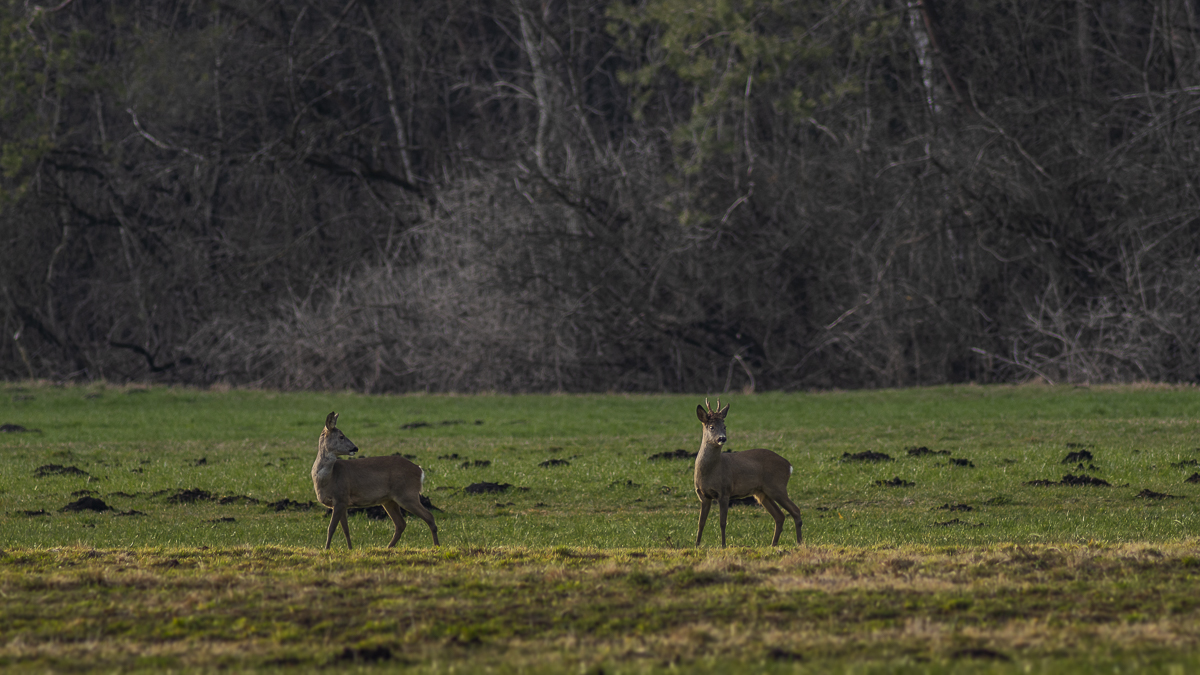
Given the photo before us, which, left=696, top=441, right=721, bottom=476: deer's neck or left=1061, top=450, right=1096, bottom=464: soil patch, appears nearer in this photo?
left=696, top=441, right=721, bottom=476: deer's neck

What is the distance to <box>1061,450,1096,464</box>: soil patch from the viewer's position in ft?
61.7

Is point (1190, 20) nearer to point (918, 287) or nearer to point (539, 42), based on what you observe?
point (918, 287)

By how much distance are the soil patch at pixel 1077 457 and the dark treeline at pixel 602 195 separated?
15597mm

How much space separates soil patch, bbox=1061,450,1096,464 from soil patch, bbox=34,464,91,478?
1371 centimetres

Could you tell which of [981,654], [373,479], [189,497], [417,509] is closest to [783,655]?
[981,654]

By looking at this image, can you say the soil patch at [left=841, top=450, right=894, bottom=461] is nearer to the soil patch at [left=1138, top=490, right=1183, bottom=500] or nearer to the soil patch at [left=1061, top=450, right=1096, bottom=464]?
the soil patch at [left=1061, top=450, right=1096, bottom=464]

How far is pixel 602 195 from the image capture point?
41.4 meters

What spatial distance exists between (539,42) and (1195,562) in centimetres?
3655

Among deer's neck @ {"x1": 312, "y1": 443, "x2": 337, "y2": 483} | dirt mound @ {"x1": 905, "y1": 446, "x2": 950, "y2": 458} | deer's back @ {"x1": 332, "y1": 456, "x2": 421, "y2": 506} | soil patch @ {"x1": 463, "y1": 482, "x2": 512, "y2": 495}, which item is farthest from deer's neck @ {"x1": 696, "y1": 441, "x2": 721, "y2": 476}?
dirt mound @ {"x1": 905, "y1": 446, "x2": 950, "y2": 458}

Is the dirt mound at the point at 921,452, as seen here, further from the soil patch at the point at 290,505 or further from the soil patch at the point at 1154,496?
the soil patch at the point at 290,505

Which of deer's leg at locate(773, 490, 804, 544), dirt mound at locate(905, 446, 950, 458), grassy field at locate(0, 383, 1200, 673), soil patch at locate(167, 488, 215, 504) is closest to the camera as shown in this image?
grassy field at locate(0, 383, 1200, 673)

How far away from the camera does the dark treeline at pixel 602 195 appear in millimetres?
36562

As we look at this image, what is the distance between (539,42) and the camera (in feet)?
144

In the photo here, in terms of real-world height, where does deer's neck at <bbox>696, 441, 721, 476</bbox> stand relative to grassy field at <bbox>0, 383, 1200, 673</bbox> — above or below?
above
